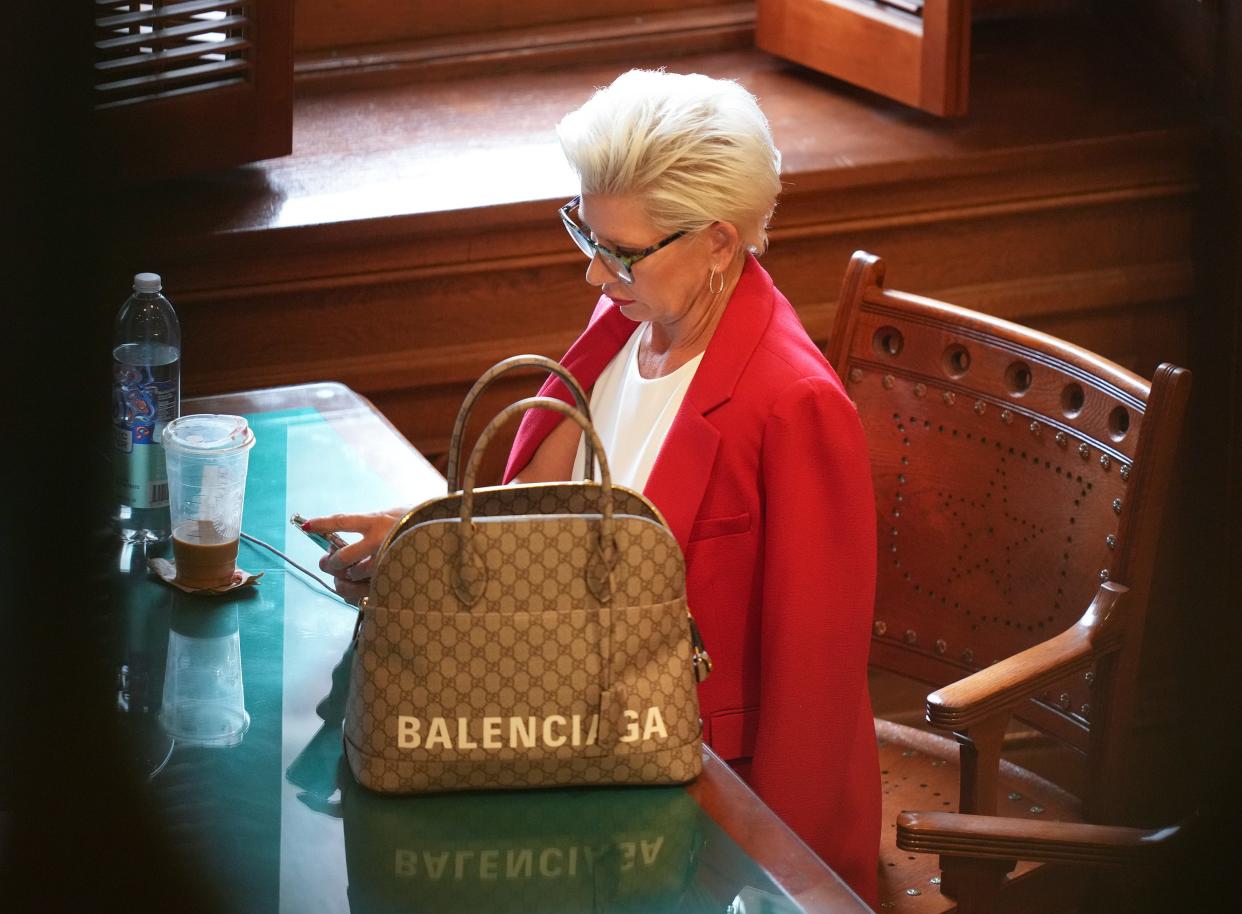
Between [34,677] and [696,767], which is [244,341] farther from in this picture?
[696,767]

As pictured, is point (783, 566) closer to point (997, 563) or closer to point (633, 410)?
point (633, 410)

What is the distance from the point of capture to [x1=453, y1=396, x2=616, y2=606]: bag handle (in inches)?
49.3

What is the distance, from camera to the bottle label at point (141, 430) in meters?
1.80

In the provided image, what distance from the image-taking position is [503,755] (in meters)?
1.31

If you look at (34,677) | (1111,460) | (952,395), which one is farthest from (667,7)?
(34,677)

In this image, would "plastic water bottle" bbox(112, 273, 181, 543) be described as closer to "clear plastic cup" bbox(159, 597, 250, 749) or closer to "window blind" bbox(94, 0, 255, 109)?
"clear plastic cup" bbox(159, 597, 250, 749)

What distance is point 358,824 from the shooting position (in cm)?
132

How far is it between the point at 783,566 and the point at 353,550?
1.51 feet

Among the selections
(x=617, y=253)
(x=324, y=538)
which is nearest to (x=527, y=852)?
(x=324, y=538)

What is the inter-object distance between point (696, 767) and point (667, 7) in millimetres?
2162

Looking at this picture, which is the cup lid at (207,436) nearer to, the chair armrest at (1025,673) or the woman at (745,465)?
the woman at (745,465)

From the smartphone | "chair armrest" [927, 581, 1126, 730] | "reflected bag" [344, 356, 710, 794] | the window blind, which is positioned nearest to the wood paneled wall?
the window blind

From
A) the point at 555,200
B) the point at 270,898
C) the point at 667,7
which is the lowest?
the point at 270,898

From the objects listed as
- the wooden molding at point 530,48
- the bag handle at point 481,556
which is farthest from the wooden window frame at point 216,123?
the bag handle at point 481,556
